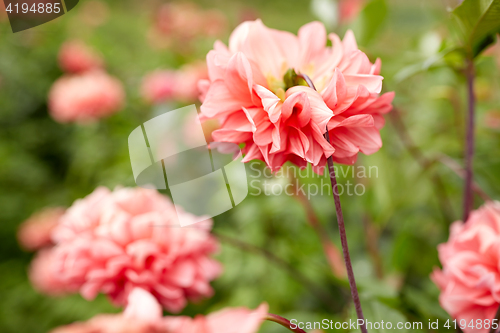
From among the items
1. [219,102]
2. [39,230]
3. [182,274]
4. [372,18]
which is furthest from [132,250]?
[39,230]

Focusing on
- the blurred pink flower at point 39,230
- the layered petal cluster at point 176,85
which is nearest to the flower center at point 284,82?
the layered petal cluster at point 176,85

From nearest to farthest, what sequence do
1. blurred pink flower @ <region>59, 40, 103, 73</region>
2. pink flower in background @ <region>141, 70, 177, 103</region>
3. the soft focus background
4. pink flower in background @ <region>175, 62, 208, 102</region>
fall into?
the soft focus background, pink flower in background @ <region>175, 62, 208, 102</region>, pink flower in background @ <region>141, 70, 177, 103</region>, blurred pink flower @ <region>59, 40, 103, 73</region>

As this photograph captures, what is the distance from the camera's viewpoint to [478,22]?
0.25m

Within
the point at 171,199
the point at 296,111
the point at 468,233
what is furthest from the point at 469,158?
the point at 171,199

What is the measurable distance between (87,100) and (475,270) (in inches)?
34.4

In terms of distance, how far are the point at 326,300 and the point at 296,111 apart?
0.34 m

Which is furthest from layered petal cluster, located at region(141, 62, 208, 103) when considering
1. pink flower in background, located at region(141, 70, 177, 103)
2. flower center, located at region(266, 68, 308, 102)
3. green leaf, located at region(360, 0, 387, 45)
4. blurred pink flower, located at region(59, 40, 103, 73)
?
flower center, located at region(266, 68, 308, 102)

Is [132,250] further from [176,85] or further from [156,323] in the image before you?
[176,85]

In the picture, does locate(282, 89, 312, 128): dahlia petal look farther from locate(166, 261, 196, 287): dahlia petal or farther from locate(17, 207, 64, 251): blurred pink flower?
locate(17, 207, 64, 251): blurred pink flower

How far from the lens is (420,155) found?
1.69 ft

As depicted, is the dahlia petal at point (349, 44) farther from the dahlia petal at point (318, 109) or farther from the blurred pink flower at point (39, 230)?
the blurred pink flower at point (39, 230)

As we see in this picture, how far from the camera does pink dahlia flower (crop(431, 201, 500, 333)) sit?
25 cm

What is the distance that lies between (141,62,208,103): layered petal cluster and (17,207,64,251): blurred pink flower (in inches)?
16.7

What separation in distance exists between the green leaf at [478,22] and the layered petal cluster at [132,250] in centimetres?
29
